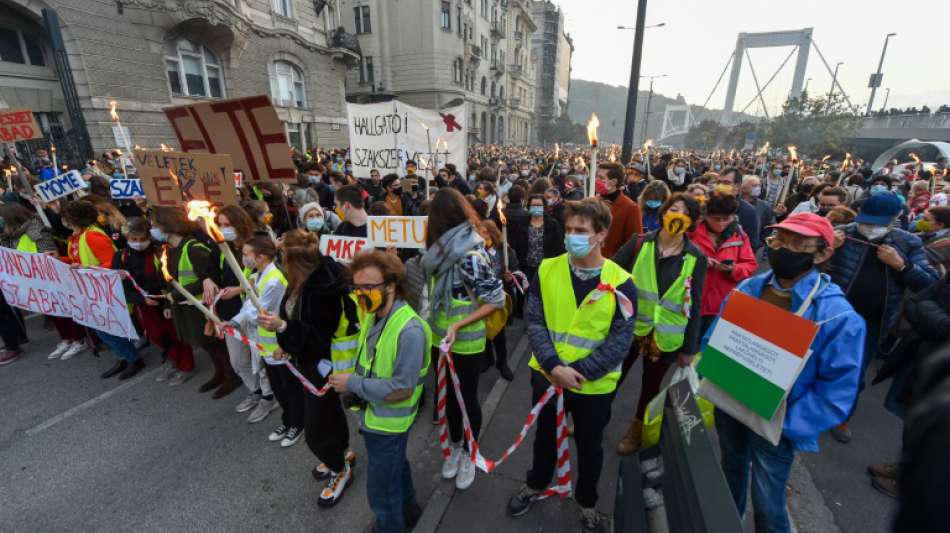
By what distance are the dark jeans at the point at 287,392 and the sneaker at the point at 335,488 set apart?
23.0 inches

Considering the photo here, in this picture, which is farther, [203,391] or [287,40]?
[287,40]

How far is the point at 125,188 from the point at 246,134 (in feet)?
11.6

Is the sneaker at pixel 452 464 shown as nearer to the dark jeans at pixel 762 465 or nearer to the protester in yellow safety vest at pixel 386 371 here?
the protester in yellow safety vest at pixel 386 371

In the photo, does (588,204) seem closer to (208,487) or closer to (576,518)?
(576,518)

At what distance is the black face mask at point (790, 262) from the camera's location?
2.31 meters

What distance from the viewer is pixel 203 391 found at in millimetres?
4633

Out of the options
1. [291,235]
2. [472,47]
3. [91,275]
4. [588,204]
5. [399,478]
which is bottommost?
[399,478]

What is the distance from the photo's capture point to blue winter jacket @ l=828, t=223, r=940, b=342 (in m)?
3.32

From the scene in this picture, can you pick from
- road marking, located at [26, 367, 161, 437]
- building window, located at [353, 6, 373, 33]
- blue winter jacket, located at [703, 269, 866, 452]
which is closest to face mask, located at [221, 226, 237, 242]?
road marking, located at [26, 367, 161, 437]

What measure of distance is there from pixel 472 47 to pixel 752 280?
161 ft

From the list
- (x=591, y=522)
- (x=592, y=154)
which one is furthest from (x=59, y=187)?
(x=591, y=522)

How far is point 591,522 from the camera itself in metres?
2.76

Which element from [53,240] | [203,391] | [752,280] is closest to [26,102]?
[53,240]

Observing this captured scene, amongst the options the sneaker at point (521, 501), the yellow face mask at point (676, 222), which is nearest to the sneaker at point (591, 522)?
the sneaker at point (521, 501)
